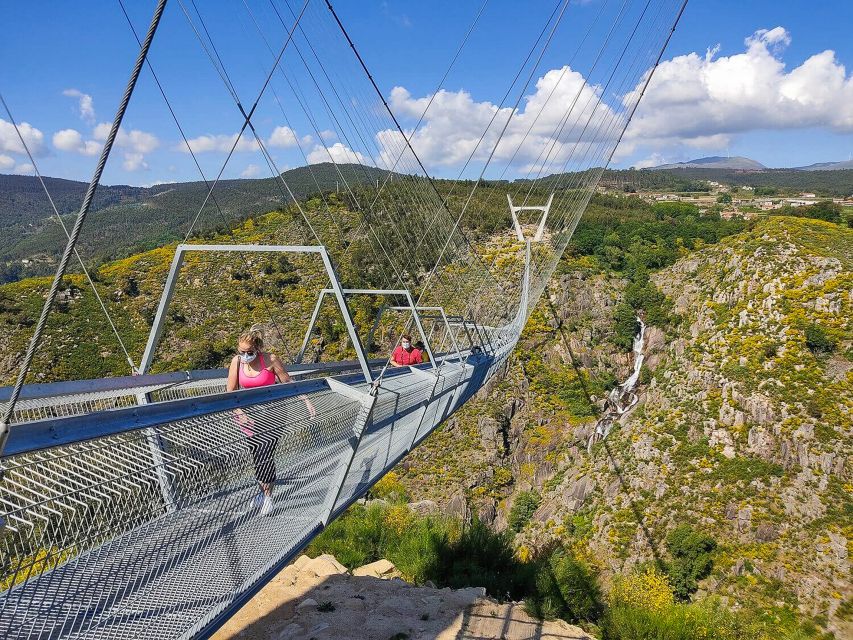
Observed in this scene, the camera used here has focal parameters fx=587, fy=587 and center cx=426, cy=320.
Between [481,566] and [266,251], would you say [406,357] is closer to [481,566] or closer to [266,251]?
[481,566]

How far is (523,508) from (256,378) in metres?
19.2

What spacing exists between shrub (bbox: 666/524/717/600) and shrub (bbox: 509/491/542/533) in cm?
504

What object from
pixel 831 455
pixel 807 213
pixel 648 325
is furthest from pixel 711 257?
pixel 831 455

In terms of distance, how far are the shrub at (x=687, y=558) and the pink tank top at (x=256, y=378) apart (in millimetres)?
15351

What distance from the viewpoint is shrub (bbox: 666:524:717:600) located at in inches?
599

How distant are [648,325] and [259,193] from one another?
29513 mm

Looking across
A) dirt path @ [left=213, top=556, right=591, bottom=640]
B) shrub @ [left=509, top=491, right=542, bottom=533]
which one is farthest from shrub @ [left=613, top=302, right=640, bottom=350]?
dirt path @ [left=213, top=556, right=591, bottom=640]

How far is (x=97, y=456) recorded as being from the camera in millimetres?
1599

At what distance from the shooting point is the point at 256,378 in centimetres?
305

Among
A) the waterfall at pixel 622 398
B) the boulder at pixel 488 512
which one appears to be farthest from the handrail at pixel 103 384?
the waterfall at pixel 622 398

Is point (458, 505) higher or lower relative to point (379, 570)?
lower

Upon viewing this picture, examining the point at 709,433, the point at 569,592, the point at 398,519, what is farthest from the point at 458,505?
the point at 569,592

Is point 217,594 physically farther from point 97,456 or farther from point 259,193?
point 259,193

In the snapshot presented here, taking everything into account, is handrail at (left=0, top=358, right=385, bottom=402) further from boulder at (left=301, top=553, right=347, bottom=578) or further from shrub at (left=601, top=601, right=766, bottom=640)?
shrub at (left=601, top=601, right=766, bottom=640)
